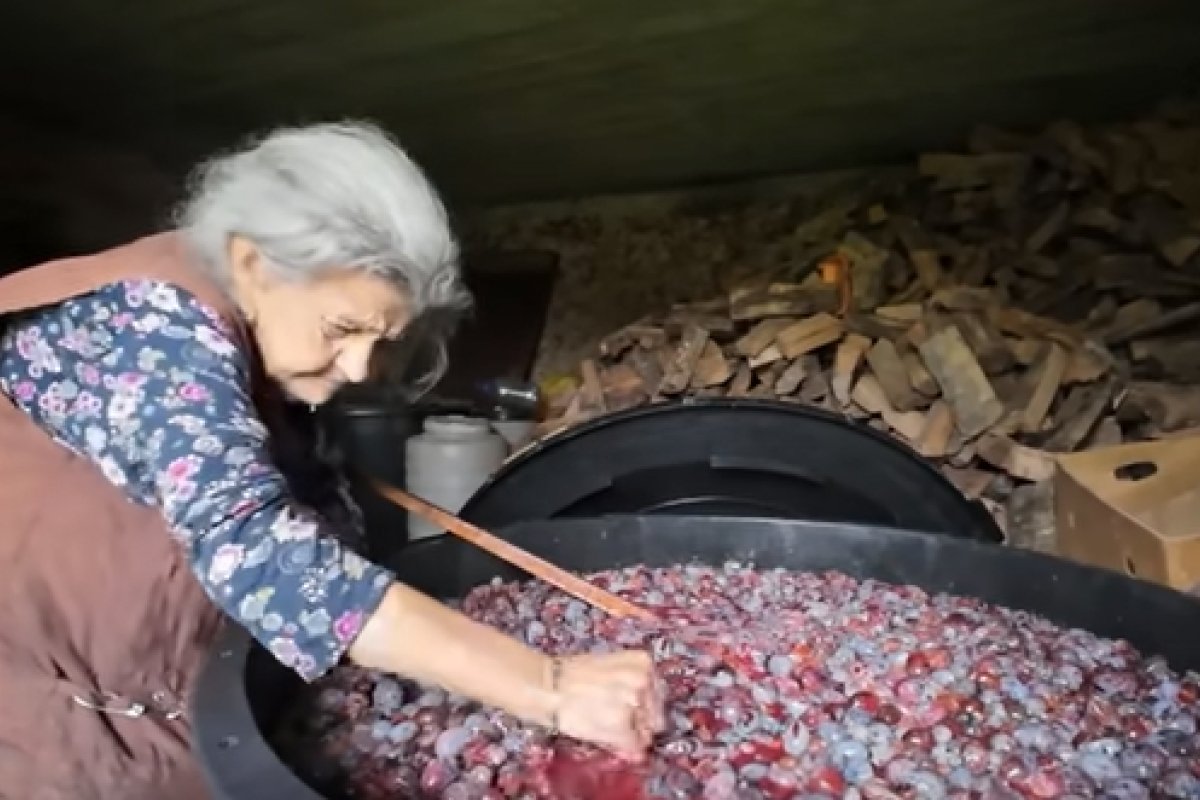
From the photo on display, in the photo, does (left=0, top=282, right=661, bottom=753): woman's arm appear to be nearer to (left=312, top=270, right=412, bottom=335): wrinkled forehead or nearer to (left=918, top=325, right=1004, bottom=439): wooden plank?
(left=312, top=270, right=412, bottom=335): wrinkled forehead

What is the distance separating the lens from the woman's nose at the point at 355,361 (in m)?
1.41

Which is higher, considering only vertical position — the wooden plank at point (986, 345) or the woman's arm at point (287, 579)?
the woman's arm at point (287, 579)

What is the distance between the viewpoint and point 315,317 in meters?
1.38

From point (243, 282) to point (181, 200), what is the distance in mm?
282

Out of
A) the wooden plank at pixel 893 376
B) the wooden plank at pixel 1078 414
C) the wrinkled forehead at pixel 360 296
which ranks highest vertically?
the wrinkled forehead at pixel 360 296

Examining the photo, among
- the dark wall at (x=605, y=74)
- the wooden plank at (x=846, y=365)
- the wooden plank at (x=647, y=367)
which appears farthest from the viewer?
the wooden plank at (x=647, y=367)

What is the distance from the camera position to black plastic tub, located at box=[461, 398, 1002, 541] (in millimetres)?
2209

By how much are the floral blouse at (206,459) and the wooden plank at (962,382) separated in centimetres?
179

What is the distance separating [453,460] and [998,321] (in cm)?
126

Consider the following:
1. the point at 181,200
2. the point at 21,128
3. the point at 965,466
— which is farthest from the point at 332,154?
the point at 21,128

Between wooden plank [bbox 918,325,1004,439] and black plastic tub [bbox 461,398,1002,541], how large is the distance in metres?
0.54

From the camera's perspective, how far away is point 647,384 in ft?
10.6

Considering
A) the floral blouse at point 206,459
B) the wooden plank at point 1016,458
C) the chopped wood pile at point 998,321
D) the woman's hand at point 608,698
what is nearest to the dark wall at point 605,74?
the chopped wood pile at point 998,321

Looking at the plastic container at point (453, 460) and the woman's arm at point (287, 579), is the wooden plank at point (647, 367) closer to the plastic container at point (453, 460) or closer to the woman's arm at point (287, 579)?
the plastic container at point (453, 460)
